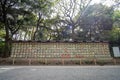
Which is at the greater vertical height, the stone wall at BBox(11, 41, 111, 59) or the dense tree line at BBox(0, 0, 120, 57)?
the dense tree line at BBox(0, 0, 120, 57)

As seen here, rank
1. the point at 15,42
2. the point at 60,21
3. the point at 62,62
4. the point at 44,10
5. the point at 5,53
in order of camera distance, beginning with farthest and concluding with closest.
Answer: the point at 60,21
the point at 44,10
the point at 5,53
the point at 15,42
the point at 62,62

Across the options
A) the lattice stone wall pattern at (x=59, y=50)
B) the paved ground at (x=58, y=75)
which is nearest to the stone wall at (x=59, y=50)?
the lattice stone wall pattern at (x=59, y=50)

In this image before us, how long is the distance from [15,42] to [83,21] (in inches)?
474

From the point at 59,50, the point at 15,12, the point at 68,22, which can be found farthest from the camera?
the point at 68,22

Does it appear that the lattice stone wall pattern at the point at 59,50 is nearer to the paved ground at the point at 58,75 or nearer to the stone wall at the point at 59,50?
the stone wall at the point at 59,50

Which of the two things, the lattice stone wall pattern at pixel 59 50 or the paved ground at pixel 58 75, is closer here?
the paved ground at pixel 58 75

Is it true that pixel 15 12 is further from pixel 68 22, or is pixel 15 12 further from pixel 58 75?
pixel 58 75

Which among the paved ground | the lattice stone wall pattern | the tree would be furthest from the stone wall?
the paved ground

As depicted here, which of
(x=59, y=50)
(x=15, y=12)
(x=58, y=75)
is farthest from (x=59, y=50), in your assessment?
(x=15, y=12)

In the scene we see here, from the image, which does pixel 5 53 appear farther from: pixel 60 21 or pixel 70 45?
pixel 60 21

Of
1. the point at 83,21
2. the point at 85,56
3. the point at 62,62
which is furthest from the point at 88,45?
the point at 83,21

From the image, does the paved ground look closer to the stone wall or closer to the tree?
the stone wall

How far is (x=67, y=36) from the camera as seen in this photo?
23.6 m

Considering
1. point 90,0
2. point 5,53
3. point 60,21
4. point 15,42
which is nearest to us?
point 15,42
